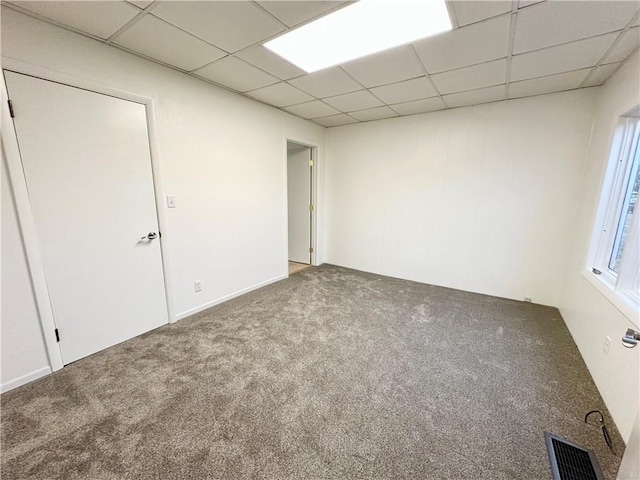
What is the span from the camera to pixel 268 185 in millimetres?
3686

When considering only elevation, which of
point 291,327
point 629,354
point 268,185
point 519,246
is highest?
point 268,185

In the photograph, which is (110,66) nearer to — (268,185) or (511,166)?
(268,185)

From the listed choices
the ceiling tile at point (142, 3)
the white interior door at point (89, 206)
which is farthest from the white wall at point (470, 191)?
the ceiling tile at point (142, 3)

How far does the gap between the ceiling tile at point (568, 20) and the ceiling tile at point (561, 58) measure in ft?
0.40

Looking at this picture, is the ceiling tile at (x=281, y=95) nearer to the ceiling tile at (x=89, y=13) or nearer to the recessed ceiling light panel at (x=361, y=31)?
the recessed ceiling light panel at (x=361, y=31)

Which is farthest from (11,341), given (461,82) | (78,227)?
(461,82)

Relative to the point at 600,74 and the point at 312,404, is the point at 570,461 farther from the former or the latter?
the point at 600,74

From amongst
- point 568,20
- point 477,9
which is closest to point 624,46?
point 568,20

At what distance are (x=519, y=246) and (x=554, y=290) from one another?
25.3 inches

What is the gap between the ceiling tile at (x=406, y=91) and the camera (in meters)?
2.66

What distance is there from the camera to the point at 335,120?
13.7 feet

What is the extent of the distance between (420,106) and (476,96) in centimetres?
63

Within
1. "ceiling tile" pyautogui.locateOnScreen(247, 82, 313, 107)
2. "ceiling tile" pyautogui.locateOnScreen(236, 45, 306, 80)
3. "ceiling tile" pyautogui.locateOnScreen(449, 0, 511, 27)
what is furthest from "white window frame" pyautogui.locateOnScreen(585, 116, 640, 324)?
"ceiling tile" pyautogui.locateOnScreen(247, 82, 313, 107)

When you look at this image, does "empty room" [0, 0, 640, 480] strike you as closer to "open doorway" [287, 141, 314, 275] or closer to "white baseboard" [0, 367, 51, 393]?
"white baseboard" [0, 367, 51, 393]
